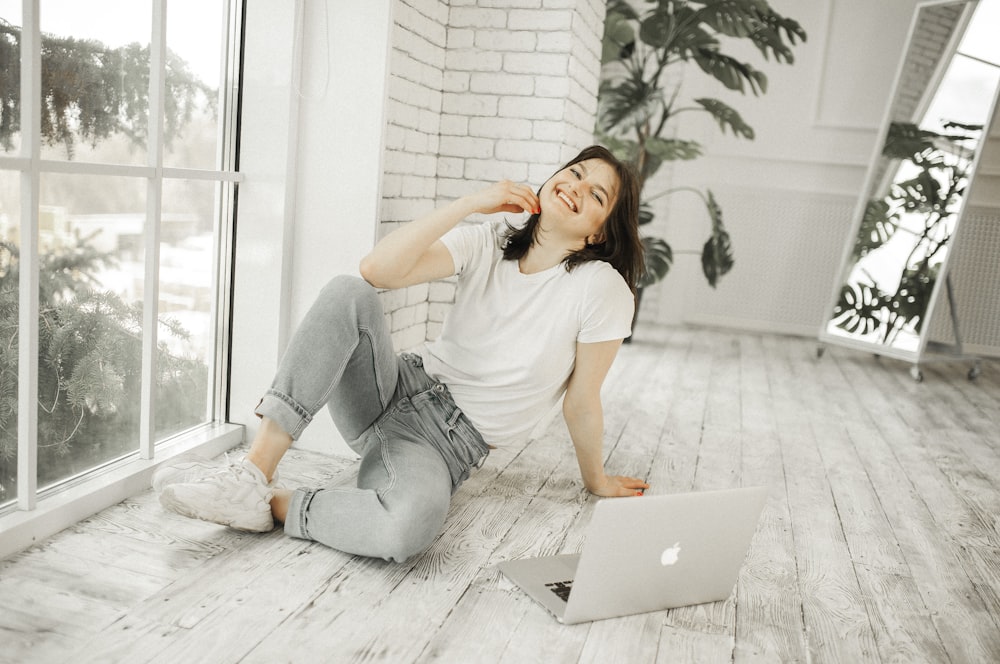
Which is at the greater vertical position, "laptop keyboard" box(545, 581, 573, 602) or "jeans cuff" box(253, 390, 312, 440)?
"jeans cuff" box(253, 390, 312, 440)

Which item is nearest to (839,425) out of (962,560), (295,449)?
(962,560)

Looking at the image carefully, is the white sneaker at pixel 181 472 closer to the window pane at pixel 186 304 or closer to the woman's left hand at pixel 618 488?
the window pane at pixel 186 304

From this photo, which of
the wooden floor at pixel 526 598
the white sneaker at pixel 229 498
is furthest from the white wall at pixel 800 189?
the white sneaker at pixel 229 498

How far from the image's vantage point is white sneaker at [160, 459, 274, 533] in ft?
5.21

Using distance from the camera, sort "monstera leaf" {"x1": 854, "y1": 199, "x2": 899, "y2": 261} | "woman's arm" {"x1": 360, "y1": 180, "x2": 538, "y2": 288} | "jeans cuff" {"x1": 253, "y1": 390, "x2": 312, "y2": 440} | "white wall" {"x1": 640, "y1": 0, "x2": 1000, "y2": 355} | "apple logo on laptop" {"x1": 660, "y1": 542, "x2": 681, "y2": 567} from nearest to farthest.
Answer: "apple logo on laptop" {"x1": 660, "y1": 542, "x2": 681, "y2": 567}, "jeans cuff" {"x1": 253, "y1": 390, "x2": 312, "y2": 440}, "woman's arm" {"x1": 360, "y1": 180, "x2": 538, "y2": 288}, "monstera leaf" {"x1": 854, "y1": 199, "x2": 899, "y2": 261}, "white wall" {"x1": 640, "y1": 0, "x2": 1000, "y2": 355}

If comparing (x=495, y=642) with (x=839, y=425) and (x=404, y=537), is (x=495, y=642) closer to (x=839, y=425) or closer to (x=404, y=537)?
(x=404, y=537)

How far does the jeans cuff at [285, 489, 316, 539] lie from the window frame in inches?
16.9

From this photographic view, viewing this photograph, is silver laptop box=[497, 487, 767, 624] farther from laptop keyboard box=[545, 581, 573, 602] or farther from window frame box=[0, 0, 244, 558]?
window frame box=[0, 0, 244, 558]

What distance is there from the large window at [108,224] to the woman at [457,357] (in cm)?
37

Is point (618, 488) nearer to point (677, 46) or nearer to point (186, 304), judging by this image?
point (186, 304)

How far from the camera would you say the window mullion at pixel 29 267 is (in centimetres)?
147

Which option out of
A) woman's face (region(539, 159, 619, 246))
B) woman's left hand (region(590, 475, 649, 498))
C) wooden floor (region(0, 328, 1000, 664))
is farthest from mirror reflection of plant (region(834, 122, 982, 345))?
woman's face (region(539, 159, 619, 246))

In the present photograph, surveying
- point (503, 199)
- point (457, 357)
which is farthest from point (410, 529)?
point (503, 199)

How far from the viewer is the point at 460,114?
259 cm
